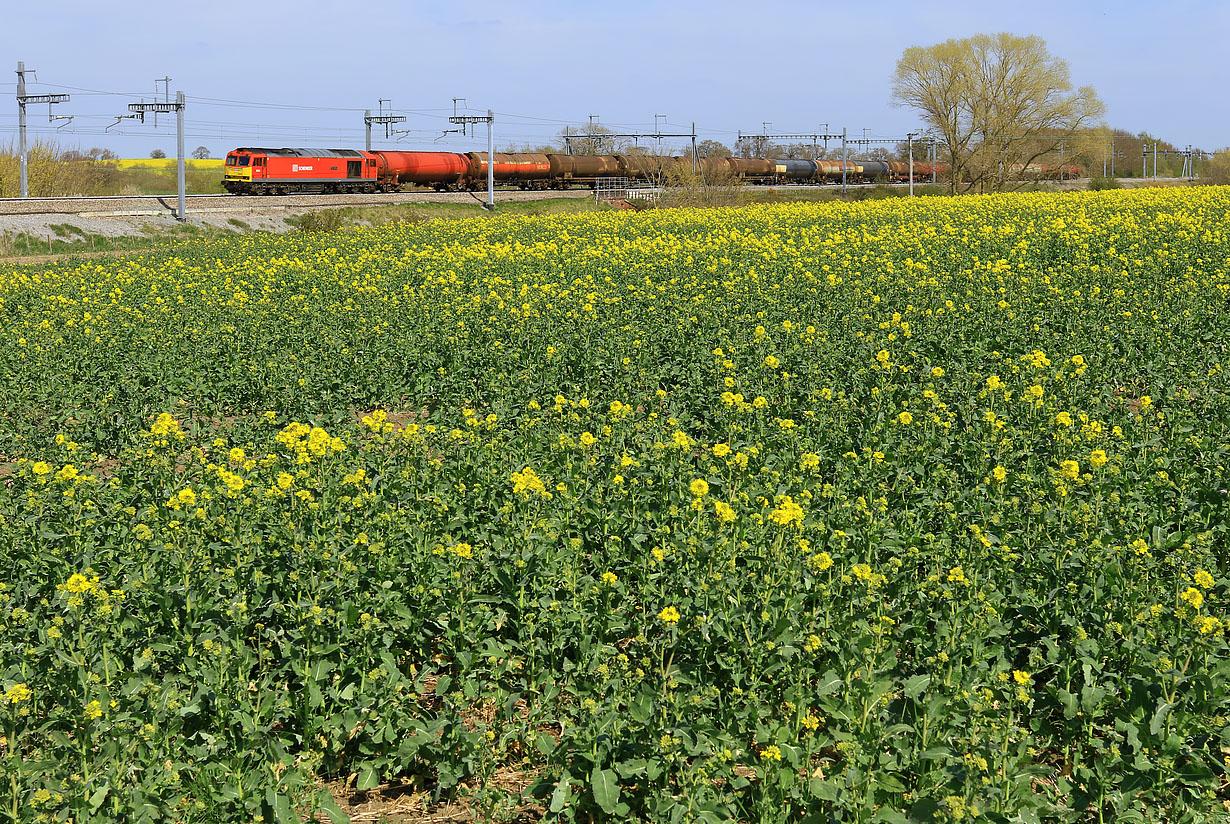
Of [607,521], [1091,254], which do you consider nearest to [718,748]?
[607,521]

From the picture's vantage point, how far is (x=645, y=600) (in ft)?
17.0

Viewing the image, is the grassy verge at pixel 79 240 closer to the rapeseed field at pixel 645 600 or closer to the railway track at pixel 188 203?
the railway track at pixel 188 203

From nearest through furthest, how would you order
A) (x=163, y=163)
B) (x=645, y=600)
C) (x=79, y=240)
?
(x=645, y=600) → (x=79, y=240) → (x=163, y=163)

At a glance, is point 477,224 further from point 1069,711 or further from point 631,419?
point 1069,711

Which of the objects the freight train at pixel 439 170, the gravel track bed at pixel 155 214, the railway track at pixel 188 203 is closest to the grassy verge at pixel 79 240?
the gravel track bed at pixel 155 214

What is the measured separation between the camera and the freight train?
55.4 metres

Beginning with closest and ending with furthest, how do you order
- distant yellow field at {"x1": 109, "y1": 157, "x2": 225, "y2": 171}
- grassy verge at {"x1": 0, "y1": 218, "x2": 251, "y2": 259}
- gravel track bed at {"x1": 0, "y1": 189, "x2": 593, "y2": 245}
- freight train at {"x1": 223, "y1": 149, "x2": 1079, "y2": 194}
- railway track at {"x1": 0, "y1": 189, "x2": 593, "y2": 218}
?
grassy verge at {"x1": 0, "y1": 218, "x2": 251, "y2": 259}, gravel track bed at {"x1": 0, "y1": 189, "x2": 593, "y2": 245}, railway track at {"x1": 0, "y1": 189, "x2": 593, "y2": 218}, freight train at {"x1": 223, "y1": 149, "x2": 1079, "y2": 194}, distant yellow field at {"x1": 109, "y1": 157, "x2": 225, "y2": 171}

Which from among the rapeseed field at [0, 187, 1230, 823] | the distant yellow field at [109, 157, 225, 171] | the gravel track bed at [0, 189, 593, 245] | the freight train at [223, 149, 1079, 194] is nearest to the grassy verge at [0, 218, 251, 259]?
the gravel track bed at [0, 189, 593, 245]

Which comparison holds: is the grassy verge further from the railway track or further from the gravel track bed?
the railway track

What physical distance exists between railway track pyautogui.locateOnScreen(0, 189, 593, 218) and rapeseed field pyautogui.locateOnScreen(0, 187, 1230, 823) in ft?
121

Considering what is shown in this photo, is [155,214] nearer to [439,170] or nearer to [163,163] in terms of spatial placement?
[439,170]

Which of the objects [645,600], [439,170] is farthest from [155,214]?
[645,600]

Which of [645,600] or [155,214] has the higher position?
[155,214]

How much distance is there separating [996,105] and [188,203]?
52299mm
